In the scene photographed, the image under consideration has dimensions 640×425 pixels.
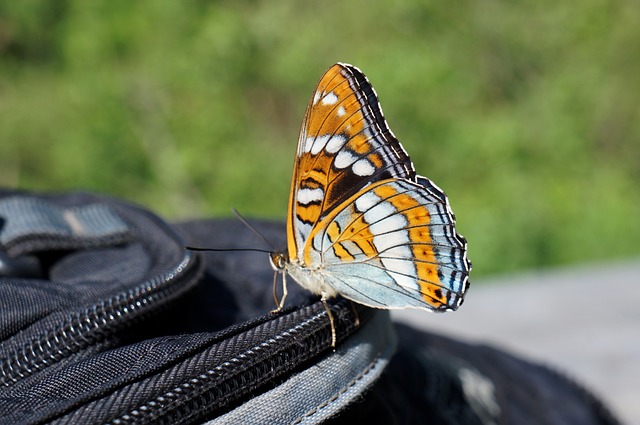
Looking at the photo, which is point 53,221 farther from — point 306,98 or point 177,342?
point 306,98

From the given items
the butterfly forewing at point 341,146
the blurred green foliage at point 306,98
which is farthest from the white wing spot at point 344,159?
the blurred green foliage at point 306,98

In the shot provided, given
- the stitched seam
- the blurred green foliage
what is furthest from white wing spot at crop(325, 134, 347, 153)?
the blurred green foliage

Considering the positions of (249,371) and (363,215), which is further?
(363,215)

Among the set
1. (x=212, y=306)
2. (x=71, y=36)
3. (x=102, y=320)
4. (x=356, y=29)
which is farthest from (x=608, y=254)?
(x=71, y=36)

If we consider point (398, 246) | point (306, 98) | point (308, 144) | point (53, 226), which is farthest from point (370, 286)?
point (306, 98)

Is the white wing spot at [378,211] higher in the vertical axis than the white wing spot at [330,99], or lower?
lower

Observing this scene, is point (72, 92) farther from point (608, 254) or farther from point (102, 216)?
point (102, 216)

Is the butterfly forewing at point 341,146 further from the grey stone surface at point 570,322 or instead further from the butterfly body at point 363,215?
the grey stone surface at point 570,322

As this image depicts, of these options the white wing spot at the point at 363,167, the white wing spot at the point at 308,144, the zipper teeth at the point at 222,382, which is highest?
the white wing spot at the point at 308,144
